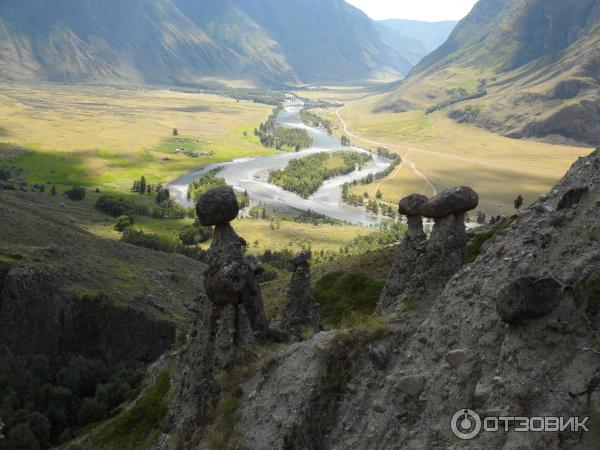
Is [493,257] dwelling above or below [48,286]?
above

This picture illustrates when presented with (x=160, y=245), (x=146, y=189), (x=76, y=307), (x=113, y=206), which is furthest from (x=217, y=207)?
(x=146, y=189)

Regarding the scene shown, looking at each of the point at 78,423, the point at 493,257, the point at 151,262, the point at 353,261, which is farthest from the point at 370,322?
the point at 151,262

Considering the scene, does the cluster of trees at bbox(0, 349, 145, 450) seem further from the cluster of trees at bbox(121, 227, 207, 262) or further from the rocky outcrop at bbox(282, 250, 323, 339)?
the cluster of trees at bbox(121, 227, 207, 262)

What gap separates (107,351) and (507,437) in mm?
63056

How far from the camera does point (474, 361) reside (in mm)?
13688

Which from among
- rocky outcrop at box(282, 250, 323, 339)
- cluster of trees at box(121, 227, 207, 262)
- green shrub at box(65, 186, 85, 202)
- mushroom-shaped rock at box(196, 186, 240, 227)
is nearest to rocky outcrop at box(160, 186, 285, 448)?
mushroom-shaped rock at box(196, 186, 240, 227)

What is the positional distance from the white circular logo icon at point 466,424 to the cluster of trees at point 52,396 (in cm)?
3576

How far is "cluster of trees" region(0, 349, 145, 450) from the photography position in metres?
43.0

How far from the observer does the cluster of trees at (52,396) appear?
43.0 m

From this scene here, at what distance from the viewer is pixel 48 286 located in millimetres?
66938

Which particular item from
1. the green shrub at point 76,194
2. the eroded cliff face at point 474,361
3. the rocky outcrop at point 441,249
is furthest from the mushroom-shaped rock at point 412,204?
the green shrub at point 76,194

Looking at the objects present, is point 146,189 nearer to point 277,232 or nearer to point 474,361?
point 277,232

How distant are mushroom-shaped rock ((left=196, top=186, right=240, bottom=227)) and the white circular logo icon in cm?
1247

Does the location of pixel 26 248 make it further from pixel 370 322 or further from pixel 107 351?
pixel 370 322
